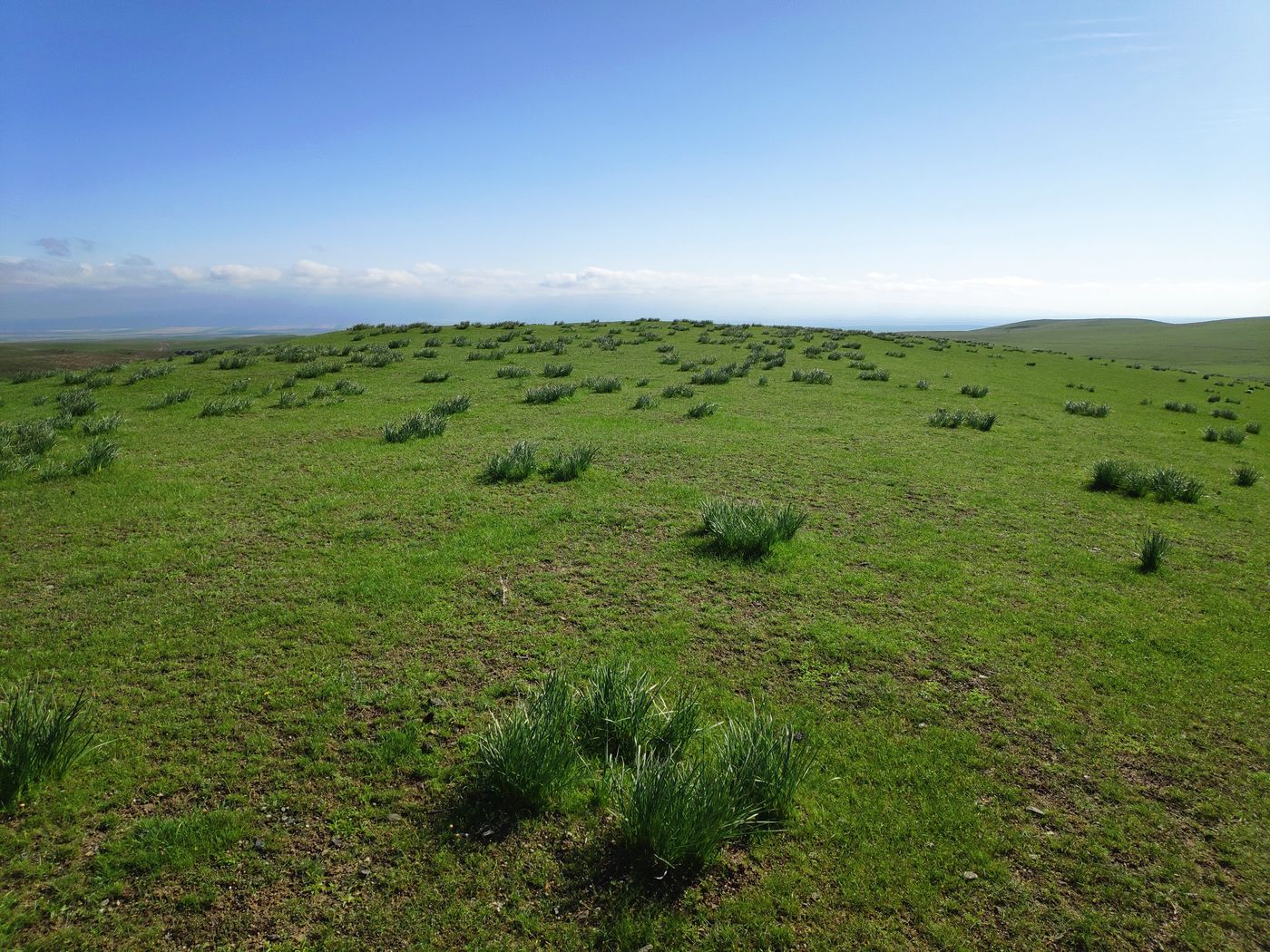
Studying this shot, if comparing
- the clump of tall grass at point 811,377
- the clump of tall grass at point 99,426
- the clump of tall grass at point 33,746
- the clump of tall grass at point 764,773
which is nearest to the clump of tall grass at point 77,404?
the clump of tall grass at point 99,426

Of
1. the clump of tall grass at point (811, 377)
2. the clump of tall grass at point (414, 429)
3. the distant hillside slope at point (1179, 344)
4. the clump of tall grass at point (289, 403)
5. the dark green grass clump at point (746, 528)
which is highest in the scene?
the distant hillside slope at point (1179, 344)

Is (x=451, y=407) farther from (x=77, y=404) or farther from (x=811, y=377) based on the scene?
(x=811, y=377)

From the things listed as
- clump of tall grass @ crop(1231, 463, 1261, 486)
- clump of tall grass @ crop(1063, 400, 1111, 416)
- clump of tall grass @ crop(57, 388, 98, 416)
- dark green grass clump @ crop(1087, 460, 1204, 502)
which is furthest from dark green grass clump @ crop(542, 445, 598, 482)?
clump of tall grass @ crop(1063, 400, 1111, 416)

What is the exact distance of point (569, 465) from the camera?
38.0 feet

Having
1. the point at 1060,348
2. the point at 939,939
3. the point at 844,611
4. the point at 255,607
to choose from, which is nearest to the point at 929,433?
the point at 844,611

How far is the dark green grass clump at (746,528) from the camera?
27.7 feet

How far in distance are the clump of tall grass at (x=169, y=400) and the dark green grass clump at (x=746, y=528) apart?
1889 cm

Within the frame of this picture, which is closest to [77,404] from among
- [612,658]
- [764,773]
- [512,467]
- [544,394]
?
[544,394]

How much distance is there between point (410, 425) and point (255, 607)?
28.4 feet

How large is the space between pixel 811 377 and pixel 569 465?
58.3 feet

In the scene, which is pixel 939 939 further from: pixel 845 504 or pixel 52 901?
pixel 845 504

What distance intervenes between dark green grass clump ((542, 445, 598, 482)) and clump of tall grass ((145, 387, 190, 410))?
14.8m

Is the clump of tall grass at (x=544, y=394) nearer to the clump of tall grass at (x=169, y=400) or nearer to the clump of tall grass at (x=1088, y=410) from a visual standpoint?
the clump of tall grass at (x=169, y=400)

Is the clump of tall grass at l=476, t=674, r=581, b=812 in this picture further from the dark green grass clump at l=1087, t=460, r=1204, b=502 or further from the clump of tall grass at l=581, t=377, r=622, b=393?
the clump of tall grass at l=581, t=377, r=622, b=393
